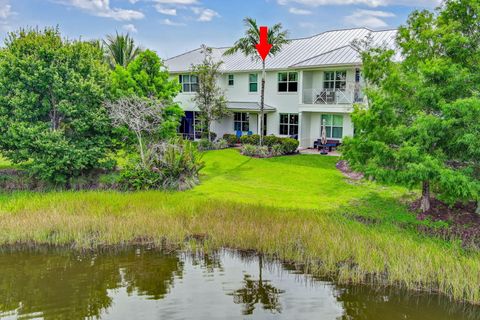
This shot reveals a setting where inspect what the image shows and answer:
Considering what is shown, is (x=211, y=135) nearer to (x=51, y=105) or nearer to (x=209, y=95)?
(x=209, y=95)

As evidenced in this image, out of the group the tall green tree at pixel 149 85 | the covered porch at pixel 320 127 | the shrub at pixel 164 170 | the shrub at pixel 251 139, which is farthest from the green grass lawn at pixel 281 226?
the shrub at pixel 251 139

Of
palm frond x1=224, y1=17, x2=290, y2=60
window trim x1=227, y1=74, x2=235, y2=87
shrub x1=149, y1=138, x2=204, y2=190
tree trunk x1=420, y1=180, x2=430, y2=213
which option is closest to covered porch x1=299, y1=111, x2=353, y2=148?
palm frond x1=224, y1=17, x2=290, y2=60

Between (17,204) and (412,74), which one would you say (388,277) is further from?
(17,204)

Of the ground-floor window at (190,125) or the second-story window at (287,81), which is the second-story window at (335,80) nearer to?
the second-story window at (287,81)

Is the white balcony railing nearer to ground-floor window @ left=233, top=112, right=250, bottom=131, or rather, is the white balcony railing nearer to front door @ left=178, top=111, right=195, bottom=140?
ground-floor window @ left=233, top=112, right=250, bottom=131

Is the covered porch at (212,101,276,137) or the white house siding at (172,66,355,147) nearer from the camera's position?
the white house siding at (172,66,355,147)

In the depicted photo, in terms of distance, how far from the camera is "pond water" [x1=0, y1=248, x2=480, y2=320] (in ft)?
26.0

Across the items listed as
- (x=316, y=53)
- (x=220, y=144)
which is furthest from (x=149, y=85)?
(x=316, y=53)

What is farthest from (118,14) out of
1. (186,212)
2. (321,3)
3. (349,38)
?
(186,212)

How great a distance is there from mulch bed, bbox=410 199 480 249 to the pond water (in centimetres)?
386

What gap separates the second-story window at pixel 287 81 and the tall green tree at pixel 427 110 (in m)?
14.0

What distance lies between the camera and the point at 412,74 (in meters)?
13.0

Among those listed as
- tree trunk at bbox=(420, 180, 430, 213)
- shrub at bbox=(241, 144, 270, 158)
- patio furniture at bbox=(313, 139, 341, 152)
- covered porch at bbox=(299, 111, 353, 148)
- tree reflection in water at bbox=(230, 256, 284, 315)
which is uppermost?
covered porch at bbox=(299, 111, 353, 148)

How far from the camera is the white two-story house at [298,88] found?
25.8 meters
